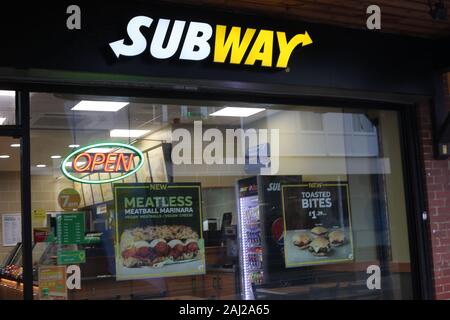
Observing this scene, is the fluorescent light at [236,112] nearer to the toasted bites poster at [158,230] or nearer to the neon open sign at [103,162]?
the toasted bites poster at [158,230]

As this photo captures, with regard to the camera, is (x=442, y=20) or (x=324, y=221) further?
(x=324, y=221)

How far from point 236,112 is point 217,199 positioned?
86cm

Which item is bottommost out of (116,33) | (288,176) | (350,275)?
(350,275)

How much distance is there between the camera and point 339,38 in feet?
19.9

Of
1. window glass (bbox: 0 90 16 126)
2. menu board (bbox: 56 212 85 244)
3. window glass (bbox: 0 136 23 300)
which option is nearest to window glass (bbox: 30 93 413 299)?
menu board (bbox: 56 212 85 244)

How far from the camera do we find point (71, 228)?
5.31 metres

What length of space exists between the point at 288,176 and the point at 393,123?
4.67 feet

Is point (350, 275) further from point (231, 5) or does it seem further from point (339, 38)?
point (231, 5)

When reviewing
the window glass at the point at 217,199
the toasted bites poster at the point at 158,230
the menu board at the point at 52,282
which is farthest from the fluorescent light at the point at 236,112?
the menu board at the point at 52,282

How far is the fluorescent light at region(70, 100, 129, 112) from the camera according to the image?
5438mm

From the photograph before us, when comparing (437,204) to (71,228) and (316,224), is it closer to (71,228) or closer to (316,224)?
(316,224)

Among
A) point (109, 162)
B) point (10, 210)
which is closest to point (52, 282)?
point (109, 162)
